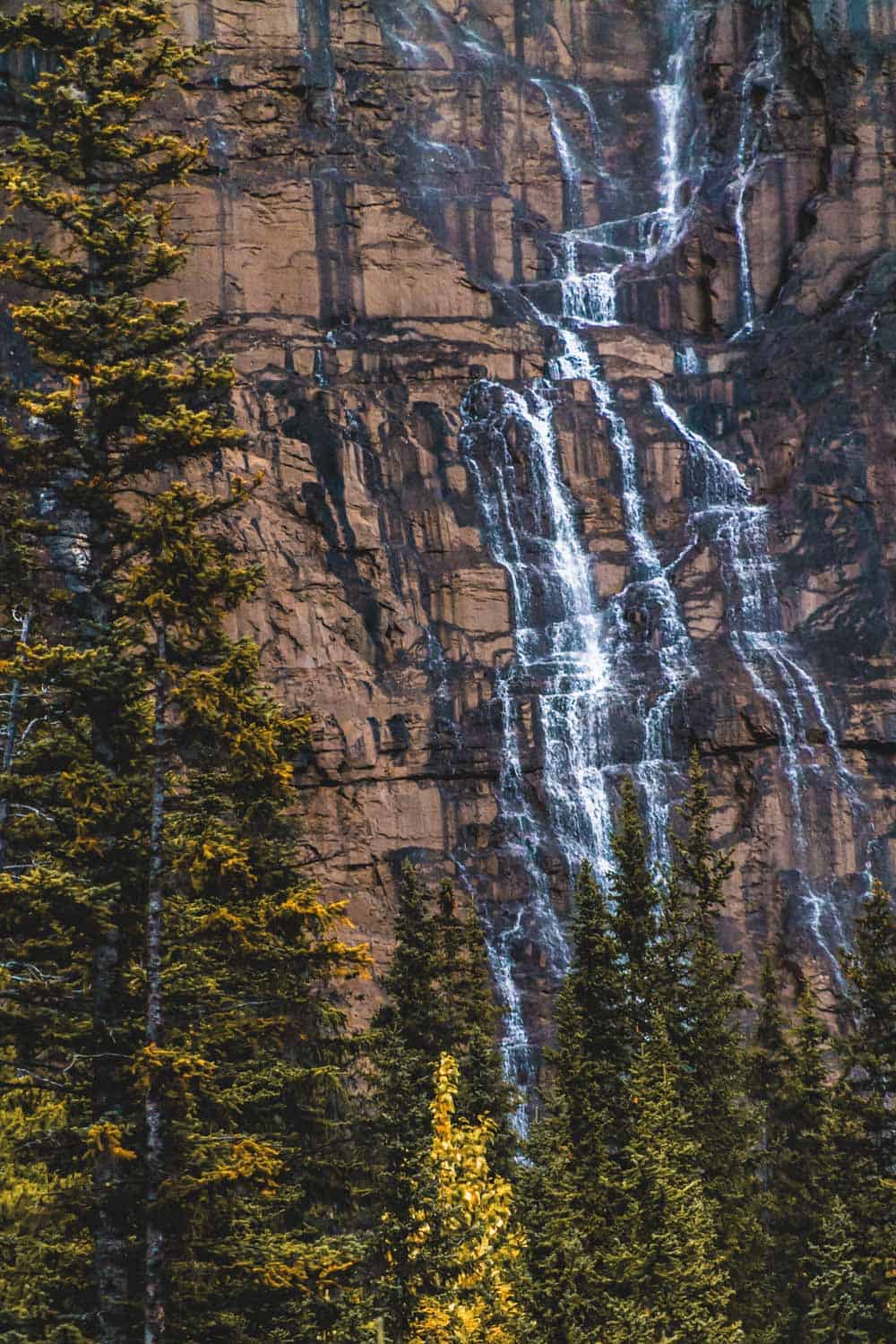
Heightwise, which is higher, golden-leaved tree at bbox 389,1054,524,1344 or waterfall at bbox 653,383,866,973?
waterfall at bbox 653,383,866,973

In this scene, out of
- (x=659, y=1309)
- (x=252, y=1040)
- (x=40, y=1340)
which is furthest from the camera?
(x=659, y=1309)

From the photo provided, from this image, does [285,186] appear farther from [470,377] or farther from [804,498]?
[804,498]

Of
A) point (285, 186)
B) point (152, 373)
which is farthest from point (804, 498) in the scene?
point (152, 373)

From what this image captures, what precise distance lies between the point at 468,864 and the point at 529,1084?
7.82 meters

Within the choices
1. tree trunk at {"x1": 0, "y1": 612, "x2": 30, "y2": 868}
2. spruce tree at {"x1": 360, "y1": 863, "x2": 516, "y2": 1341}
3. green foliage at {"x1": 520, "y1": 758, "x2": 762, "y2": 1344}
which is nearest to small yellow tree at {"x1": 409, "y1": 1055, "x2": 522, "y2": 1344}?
spruce tree at {"x1": 360, "y1": 863, "x2": 516, "y2": 1341}

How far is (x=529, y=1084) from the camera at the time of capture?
57.9 m

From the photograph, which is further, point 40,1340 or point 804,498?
point 804,498

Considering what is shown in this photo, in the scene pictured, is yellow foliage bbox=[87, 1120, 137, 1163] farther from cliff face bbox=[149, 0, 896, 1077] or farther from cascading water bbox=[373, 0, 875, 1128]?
cliff face bbox=[149, 0, 896, 1077]

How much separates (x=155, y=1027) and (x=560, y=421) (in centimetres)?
5125

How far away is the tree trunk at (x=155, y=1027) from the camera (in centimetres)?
1939

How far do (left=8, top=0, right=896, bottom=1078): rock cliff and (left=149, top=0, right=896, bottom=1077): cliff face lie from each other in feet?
0.39

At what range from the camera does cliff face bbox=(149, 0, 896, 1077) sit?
63844 millimetres

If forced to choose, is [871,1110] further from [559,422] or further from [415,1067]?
[559,422]

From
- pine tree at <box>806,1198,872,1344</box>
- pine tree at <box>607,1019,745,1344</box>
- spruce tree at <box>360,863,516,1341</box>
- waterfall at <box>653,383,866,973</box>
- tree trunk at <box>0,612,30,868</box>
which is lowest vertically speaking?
pine tree at <box>806,1198,872,1344</box>
